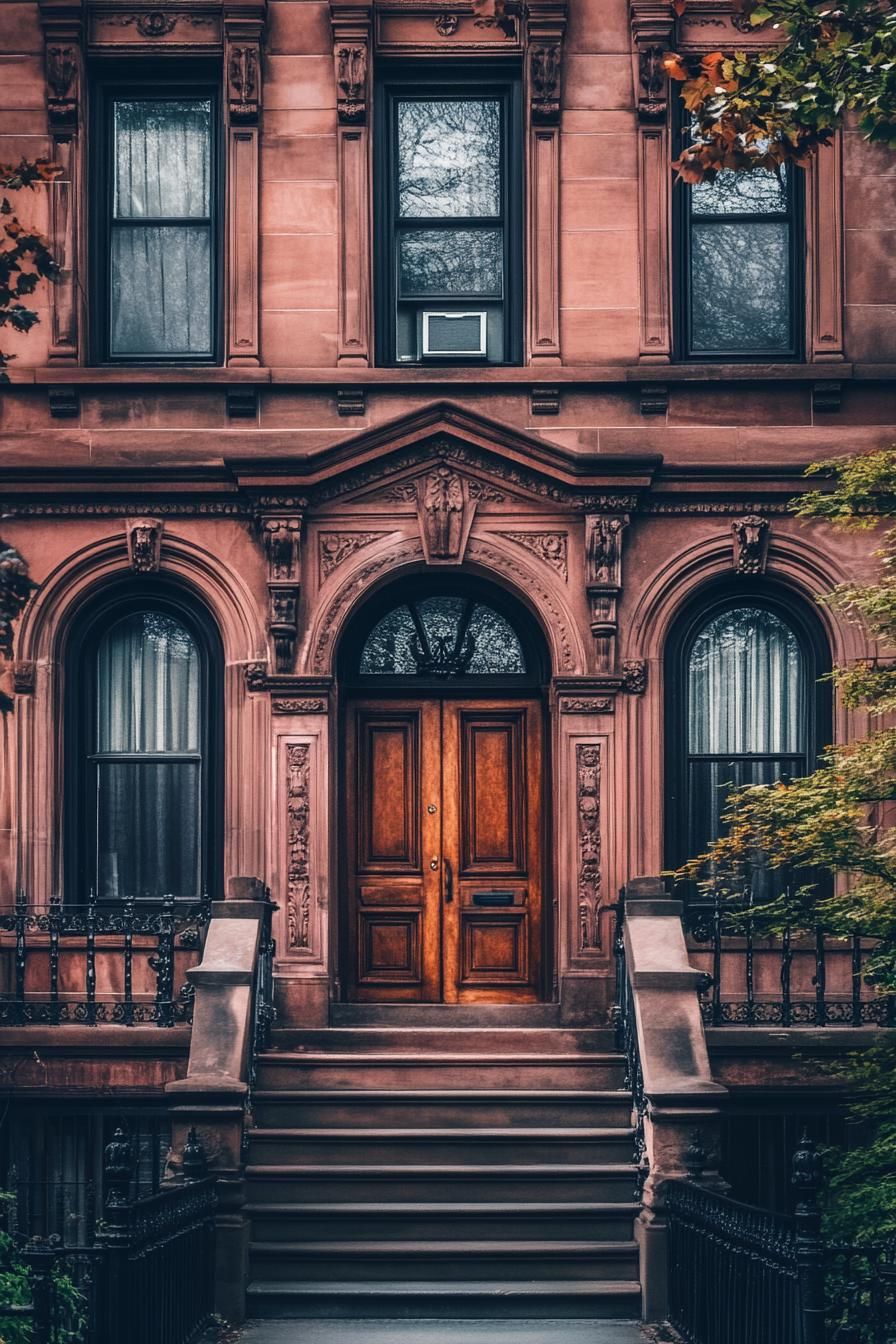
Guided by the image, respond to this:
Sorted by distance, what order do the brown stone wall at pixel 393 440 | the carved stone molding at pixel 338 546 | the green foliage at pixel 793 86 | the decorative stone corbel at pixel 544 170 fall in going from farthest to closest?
1. the decorative stone corbel at pixel 544 170
2. the carved stone molding at pixel 338 546
3. the brown stone wall at pixel 393 440
4. the green foliage at pixel 793 86

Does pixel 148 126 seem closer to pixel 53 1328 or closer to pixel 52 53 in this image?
pixel 52 53

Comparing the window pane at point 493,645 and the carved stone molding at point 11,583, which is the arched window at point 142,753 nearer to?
the window pane at point 493,645

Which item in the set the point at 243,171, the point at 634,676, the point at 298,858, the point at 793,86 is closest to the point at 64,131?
the point at 243,171

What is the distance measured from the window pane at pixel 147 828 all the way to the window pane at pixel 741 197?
6326 mm

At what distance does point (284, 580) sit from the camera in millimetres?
16578

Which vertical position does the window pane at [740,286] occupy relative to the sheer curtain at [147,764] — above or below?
above

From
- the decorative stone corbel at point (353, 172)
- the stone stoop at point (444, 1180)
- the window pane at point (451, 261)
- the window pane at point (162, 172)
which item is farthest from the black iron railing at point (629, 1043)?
the window pane at point (162, 172)

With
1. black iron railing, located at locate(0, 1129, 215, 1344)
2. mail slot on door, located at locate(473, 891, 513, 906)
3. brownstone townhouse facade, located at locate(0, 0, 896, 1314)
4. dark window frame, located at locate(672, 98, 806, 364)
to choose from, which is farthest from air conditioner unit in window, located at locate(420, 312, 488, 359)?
black iron railing, located at locate(0, 1129, 215, 1344)

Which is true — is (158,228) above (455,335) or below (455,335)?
above

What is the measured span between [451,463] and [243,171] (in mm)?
2992

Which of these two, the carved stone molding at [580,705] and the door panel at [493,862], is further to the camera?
the door panel at [493,862]

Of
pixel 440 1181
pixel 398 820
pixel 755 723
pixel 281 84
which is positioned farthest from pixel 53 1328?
pixel 281 84

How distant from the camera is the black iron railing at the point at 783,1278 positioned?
32.8 ft

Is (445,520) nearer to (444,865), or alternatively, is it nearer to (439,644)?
(439,644)
